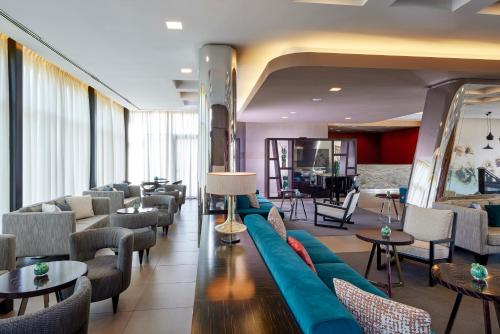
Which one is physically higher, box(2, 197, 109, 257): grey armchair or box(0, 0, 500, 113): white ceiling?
box(0, 0, 500, 113): white ceiling

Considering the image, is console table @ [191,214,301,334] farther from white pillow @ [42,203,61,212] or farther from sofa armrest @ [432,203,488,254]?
sofa armrest @ [432,203,488,254]

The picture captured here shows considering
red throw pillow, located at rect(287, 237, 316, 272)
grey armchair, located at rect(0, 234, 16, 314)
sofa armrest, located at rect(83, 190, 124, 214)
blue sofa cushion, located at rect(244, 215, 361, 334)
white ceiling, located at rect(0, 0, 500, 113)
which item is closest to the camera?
blue sofa cushion, located at rect(244, 215, 361, 334)

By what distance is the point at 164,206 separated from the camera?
6.26 m

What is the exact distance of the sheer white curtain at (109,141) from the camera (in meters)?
8.42

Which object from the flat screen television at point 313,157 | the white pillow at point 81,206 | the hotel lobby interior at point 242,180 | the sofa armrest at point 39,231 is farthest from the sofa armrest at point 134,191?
the flat screen television at point 313,157

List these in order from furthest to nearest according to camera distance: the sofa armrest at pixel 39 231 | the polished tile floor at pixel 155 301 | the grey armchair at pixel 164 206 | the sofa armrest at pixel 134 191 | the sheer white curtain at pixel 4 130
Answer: the sofa armrest at pixel 134 191 → the grey armchair at pixel 164 206 → the sheer white curtain at pixel 4 130 → the sofa armrest at pixel 39 231 → the polished tile floor at pixel 155 301

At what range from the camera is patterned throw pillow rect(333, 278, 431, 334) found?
1.26 meters

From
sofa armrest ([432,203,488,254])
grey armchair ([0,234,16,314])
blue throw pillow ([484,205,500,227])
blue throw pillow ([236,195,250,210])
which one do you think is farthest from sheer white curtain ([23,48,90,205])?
blue throw pillow ([484,205,500,227])

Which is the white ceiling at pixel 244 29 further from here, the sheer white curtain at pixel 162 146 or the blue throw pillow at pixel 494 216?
the sheer white curtain at pixel 162 146

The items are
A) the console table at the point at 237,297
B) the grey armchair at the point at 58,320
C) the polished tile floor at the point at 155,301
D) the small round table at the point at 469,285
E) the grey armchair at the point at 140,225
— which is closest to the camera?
the console table at the point at 237,297

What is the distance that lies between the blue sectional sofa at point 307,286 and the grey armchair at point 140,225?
2106mm

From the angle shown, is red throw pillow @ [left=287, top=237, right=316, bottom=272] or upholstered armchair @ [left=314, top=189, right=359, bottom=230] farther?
upholstered armchair @ [left=314, top=189, right=359, bottom=230]

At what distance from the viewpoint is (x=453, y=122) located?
5.21m

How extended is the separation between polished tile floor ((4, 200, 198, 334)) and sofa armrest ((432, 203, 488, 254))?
370cm
